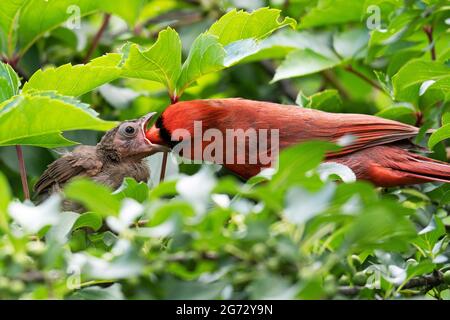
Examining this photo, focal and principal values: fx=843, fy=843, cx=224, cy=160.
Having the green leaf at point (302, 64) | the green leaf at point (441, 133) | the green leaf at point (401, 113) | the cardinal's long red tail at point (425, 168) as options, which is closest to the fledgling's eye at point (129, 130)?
the green leaf at point (302, 64)

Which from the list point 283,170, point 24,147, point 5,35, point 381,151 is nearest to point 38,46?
point 24,147

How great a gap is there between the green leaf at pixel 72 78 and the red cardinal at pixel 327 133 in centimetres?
106

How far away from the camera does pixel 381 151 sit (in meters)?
4.62

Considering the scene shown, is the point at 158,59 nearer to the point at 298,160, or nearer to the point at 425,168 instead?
the point at 298,160

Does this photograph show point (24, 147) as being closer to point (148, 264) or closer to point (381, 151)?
point (381, 151)

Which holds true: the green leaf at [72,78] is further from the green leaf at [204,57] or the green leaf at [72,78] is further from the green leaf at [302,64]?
the green leaf at [302,64]

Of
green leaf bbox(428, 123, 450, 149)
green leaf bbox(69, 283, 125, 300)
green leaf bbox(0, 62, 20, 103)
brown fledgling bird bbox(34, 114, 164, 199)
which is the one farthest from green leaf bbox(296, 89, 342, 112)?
green leaf bbox(69, 283, 125, 300)

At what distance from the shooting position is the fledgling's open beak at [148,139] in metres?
4.45

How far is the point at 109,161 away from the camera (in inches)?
188

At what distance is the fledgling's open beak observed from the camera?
4445mm

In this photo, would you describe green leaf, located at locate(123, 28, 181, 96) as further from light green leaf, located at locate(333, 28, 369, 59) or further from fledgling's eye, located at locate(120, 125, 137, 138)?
light green leaf, located at locate(333, 28, 369, 59)

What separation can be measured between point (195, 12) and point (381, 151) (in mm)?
2140

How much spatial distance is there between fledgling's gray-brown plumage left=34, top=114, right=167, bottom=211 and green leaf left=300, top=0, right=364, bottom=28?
103cm
